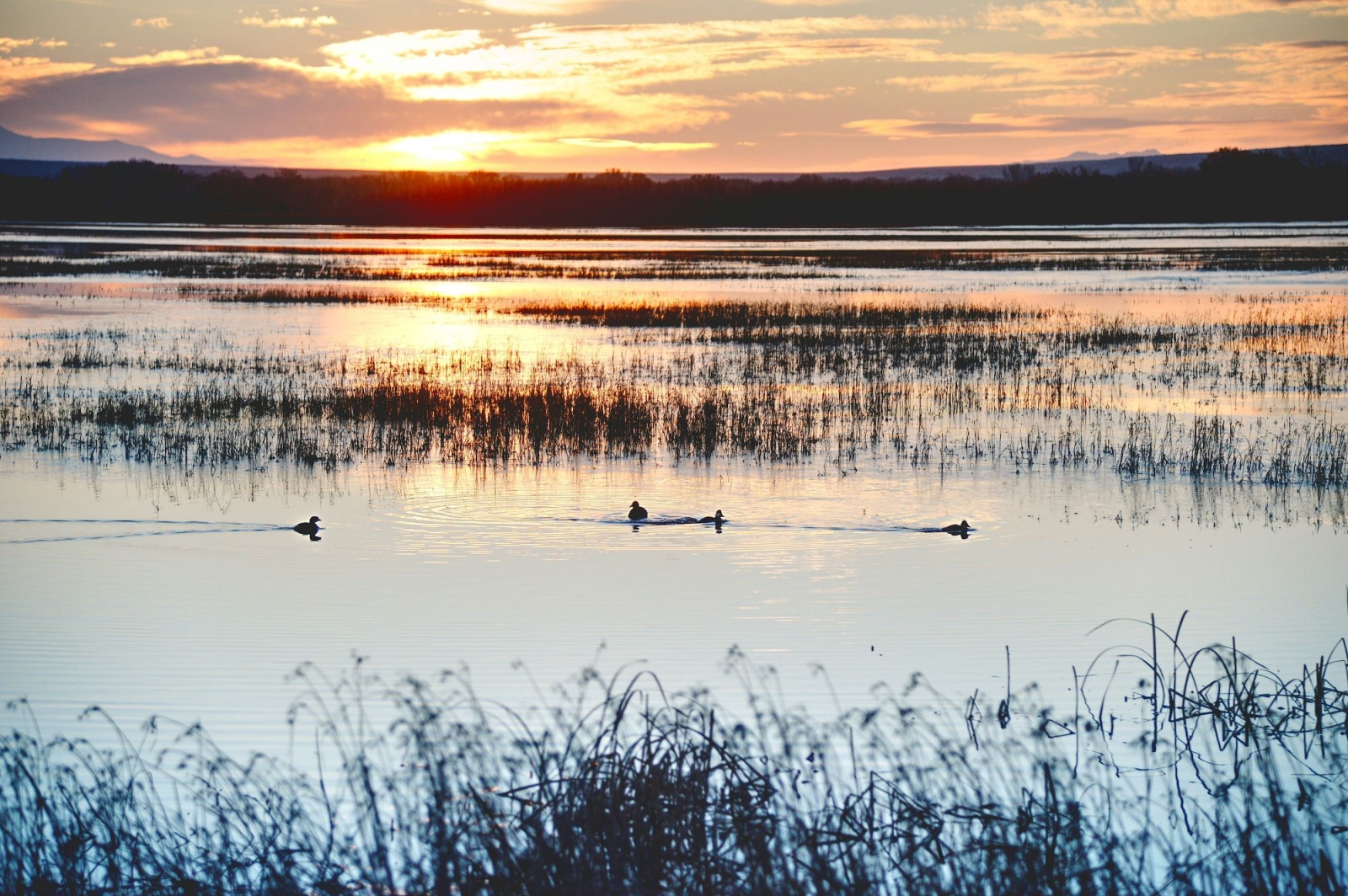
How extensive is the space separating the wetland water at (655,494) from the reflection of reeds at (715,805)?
27.1 inches

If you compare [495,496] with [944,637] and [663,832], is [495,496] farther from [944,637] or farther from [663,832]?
[663,832]

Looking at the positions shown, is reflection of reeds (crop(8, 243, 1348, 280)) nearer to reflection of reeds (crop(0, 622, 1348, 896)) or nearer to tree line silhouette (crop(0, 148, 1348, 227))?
reflection of reeds (crop(0, 622, 1348, 896))

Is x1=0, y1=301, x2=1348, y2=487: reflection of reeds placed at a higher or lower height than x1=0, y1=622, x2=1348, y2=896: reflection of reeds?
higher

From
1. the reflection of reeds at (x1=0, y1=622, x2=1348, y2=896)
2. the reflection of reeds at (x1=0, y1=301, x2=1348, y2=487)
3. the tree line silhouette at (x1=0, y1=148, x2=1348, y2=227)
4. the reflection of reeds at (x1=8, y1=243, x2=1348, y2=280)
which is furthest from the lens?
the tree line silhouette at (x1=0, y1=148, x2=1348, y2=227)

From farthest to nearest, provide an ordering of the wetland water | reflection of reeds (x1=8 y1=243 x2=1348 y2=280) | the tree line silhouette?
1. the tree line silhouette
2. reflection of reeds (x1=8 y1=243 x2=1348 y2=280)
3. the wetland water

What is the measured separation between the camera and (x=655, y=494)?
14.2 metres

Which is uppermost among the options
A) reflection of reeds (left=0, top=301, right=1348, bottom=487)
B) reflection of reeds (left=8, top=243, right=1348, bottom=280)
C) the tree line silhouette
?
the tree line silhouette

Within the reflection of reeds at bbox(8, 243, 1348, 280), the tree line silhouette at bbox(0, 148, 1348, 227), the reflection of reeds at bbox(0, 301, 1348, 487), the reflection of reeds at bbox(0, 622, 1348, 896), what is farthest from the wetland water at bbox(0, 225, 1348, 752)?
the tree line silhouette at bbox(0, 148, 1348, 227)

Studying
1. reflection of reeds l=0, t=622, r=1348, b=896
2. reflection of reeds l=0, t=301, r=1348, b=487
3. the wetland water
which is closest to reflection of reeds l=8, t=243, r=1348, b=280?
the wetland water

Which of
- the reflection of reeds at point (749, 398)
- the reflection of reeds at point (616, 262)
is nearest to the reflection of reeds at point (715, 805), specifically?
the reflection of reeds at point (749, 398)

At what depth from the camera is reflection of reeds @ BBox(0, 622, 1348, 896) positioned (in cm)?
491

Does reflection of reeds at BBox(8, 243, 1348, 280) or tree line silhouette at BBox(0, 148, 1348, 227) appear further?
tree line silhouette at BBox(0, 148, 1348, 227)

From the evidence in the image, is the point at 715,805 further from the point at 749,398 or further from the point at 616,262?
the point at 616,262

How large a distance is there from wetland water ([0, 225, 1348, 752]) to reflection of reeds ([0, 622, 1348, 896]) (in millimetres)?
689
